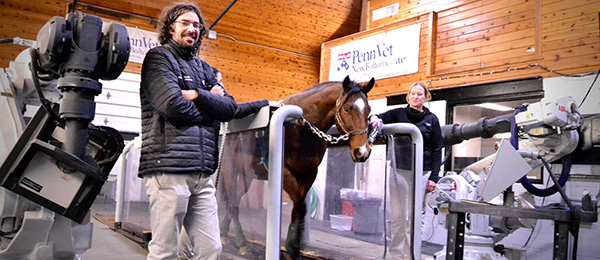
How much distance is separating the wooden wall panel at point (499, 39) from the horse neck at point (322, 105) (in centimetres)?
389

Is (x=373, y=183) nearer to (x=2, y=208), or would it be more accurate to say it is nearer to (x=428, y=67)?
(x=2, y=208)

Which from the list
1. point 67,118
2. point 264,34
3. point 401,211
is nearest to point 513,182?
point 401,211

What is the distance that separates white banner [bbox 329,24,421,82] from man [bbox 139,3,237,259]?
5190 millimetres

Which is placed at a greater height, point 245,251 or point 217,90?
point 217,90

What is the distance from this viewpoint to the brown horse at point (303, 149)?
8.36ft

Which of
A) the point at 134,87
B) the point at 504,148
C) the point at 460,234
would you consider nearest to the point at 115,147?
the point at 460,234

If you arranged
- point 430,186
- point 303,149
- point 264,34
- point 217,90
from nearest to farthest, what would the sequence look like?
point 217,90 < point 303,149 < point 430,186 < point 264,34

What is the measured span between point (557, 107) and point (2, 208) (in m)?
3.62

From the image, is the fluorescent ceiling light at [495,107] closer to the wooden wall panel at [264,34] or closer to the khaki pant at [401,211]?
the khaki pant at [401,211]

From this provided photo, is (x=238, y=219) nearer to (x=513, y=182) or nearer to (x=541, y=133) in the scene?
(x=513, y=182)

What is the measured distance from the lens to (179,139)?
5.85ft

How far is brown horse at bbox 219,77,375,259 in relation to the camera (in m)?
2.55

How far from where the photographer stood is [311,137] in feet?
9.71

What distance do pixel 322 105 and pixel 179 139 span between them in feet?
4.64
